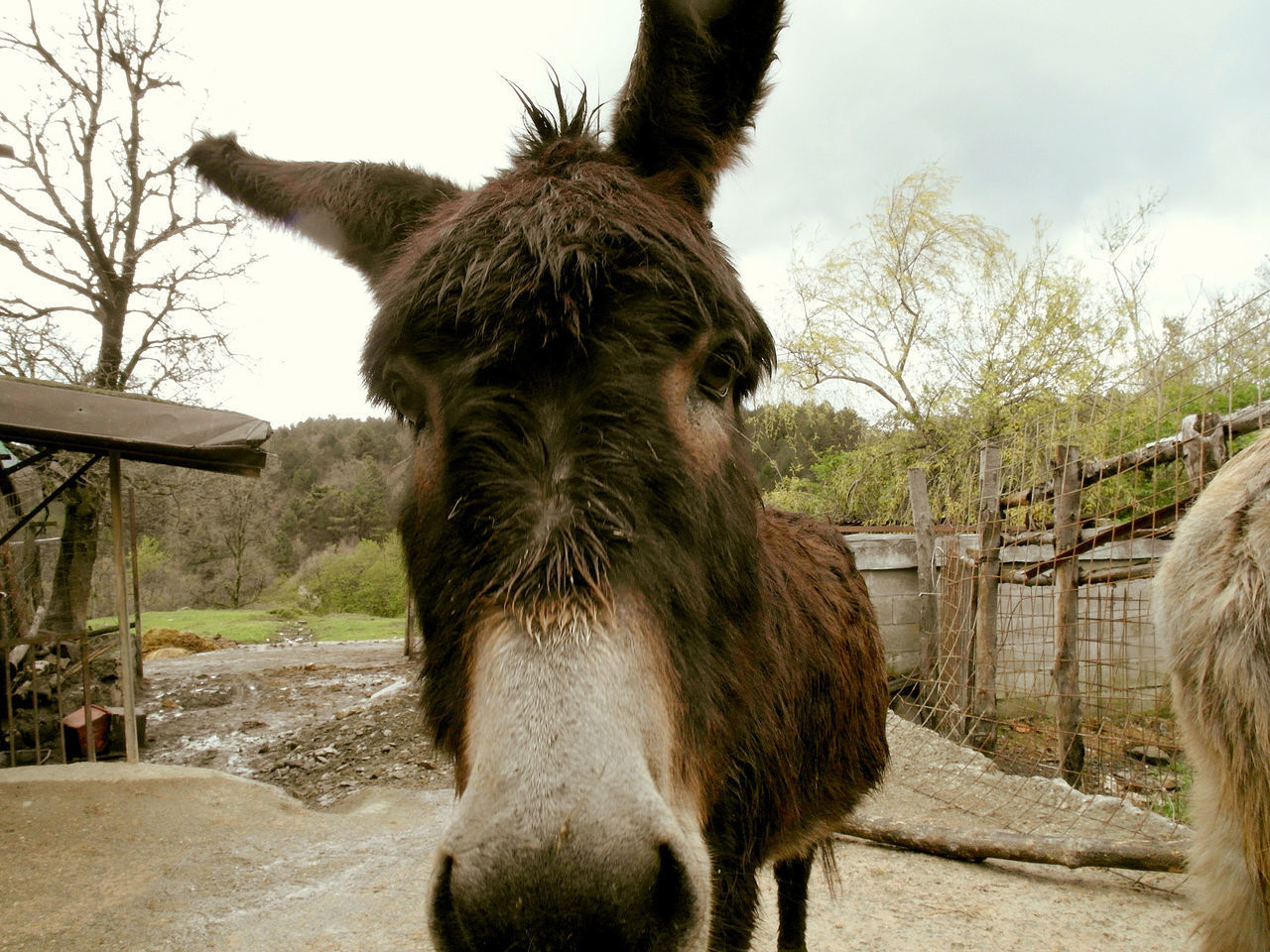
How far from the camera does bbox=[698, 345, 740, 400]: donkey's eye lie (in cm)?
168

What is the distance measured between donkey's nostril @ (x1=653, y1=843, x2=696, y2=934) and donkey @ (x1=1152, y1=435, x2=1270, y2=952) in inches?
76.9

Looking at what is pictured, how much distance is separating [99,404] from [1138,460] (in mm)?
9300

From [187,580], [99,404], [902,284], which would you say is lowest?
[187,580]

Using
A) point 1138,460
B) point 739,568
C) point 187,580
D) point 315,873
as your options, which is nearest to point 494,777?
point 739,568

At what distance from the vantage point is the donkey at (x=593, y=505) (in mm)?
990

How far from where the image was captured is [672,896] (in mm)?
1043

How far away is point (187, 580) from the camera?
34344mm

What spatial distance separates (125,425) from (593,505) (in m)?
7.39

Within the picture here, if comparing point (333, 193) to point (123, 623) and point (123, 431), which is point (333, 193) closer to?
point (123, 431)

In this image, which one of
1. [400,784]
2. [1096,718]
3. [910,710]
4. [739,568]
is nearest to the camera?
[739,568]

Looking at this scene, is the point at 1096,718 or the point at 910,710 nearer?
the point at 1096,718

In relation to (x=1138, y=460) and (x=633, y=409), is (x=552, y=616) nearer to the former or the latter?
(x=633, y=409)

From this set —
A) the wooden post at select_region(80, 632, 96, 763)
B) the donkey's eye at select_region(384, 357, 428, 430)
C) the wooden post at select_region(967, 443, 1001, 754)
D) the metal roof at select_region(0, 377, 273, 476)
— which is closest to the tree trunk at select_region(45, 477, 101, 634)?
the wooden post at select_region(80, 632, 96, 763)

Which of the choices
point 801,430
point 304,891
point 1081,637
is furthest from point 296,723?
point 801,430
